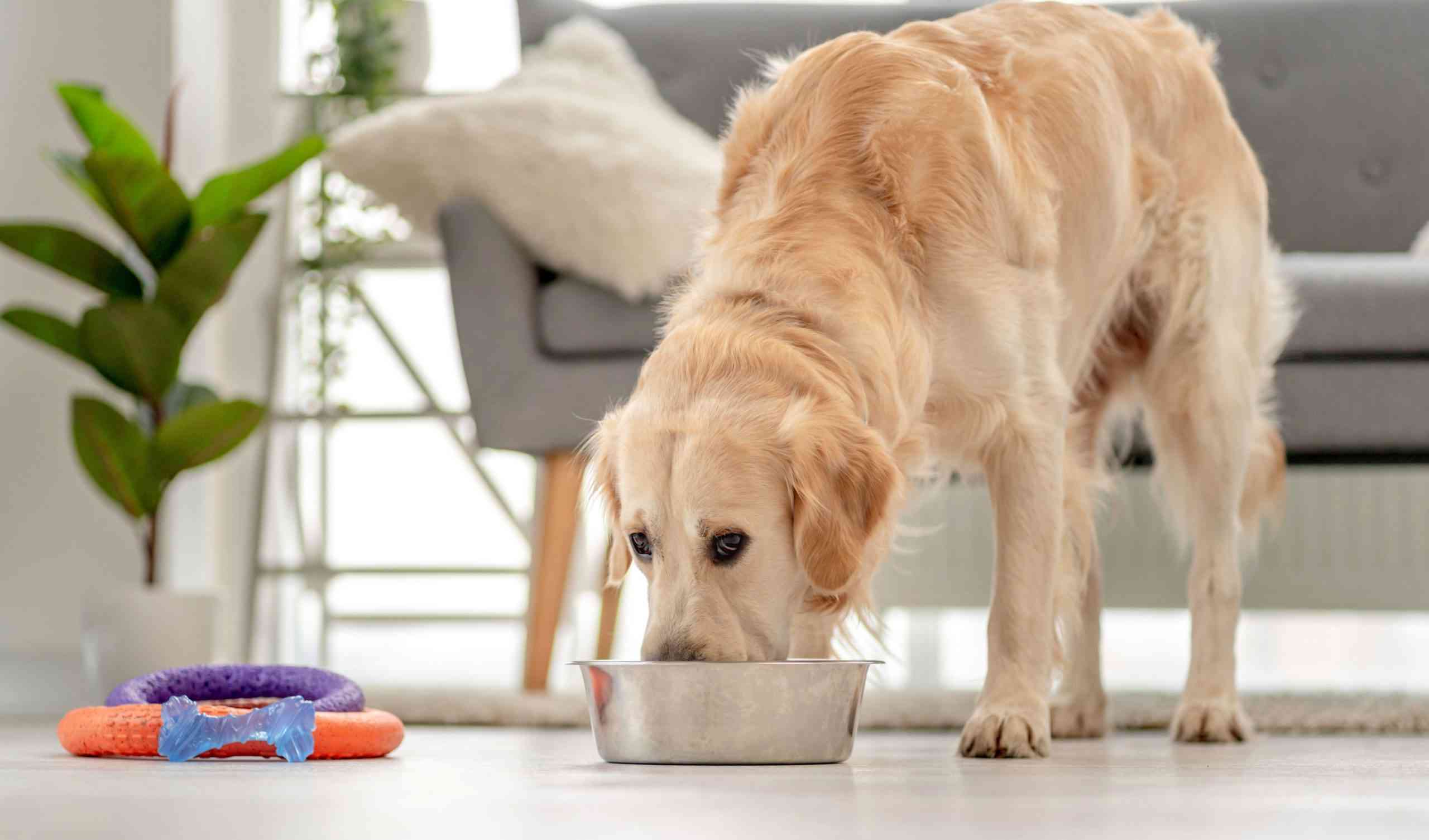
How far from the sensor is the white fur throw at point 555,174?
2.91 m

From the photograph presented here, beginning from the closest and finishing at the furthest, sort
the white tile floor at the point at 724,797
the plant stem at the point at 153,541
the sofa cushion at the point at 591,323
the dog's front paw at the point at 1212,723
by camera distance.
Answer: the white tile floor at the point at 724,797
the dog's front paw at the point at 1212,723
the sofa cushion at the point at 591,323
the plant stem at the point at 153,541

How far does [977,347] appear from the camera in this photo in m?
1.82

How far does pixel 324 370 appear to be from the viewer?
436 centimetres

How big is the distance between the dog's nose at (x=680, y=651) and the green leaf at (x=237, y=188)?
1990mm

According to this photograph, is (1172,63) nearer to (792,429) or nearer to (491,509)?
(792,429)

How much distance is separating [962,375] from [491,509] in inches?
106

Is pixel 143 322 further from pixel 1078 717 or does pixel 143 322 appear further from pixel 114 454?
pixel 1078 717

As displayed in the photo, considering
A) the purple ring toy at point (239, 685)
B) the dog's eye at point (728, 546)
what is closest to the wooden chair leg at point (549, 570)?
the purple ring toy at point (239, 685)

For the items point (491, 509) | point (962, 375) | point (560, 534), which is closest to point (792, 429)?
point (962, 375)

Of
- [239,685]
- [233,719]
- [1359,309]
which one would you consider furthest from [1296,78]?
[233,719]

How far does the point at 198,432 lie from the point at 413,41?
1588mm

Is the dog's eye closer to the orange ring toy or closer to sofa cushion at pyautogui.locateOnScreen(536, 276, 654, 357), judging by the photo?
the orange ring toy

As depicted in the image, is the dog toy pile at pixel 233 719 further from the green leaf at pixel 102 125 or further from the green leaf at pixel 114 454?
the green leaf at pixel 102 125

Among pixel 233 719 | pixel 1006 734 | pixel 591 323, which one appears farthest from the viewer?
pixel 591 323
